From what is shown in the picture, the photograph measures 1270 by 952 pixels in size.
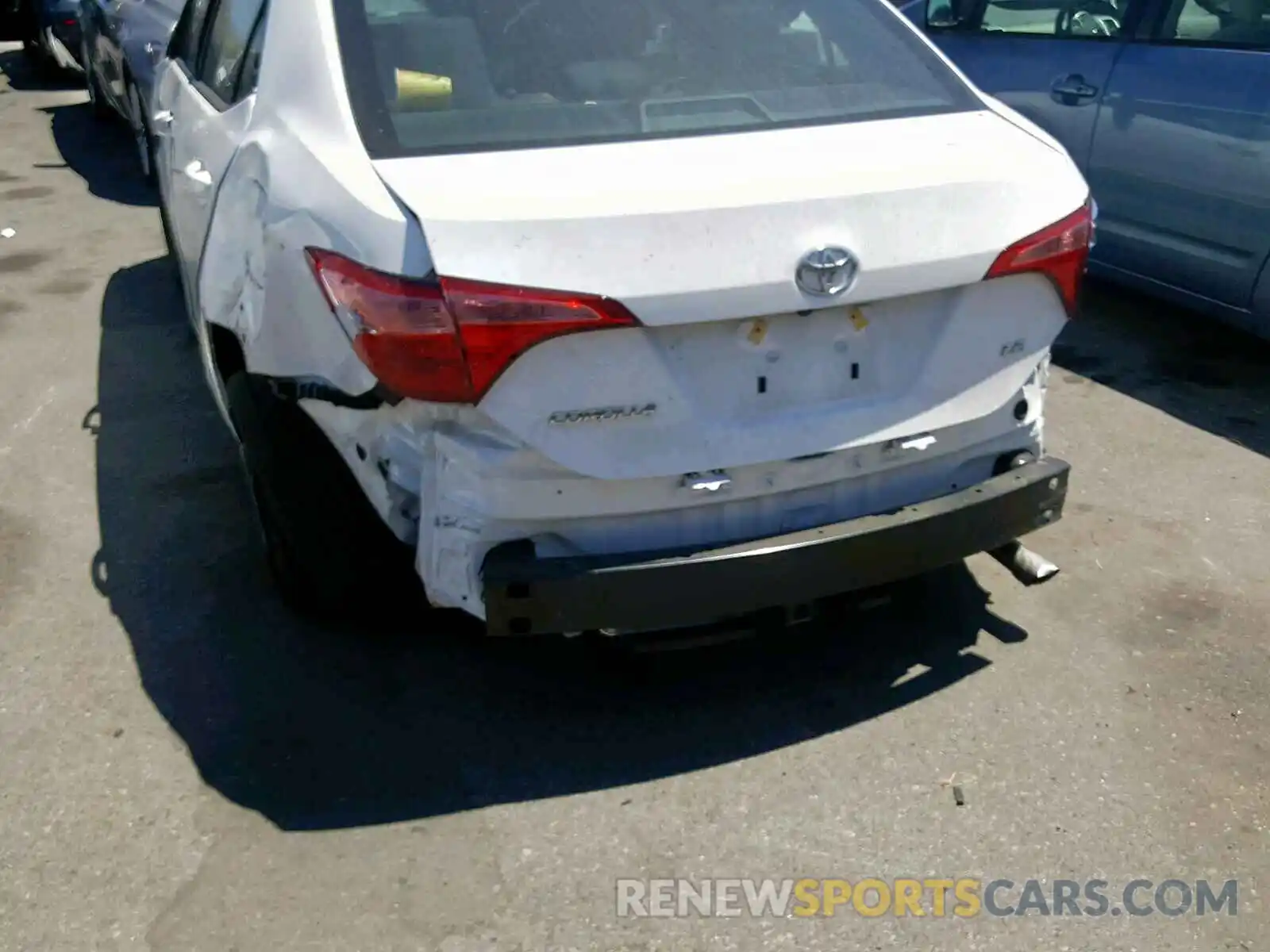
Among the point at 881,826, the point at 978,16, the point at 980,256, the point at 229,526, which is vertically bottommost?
the point at 229,526

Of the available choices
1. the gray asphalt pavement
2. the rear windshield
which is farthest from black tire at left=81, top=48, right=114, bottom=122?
the rear windshield

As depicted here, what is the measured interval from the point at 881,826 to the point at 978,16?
455cm

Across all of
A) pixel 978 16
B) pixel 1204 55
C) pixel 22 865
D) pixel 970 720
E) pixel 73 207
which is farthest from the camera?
pixel 73 207

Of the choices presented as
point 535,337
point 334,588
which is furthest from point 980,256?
point 334,588

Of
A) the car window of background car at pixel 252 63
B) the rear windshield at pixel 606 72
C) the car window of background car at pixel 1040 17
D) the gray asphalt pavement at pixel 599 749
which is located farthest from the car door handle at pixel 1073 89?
the car window of background car at pixel 252 63

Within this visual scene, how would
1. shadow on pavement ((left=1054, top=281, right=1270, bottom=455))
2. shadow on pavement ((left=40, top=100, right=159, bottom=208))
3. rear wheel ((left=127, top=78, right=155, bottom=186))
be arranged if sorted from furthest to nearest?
shadow on pavement ((left=40, top=100, right=159, bottom=208)) → rear wheel ((left=127, top=78, right=155, bottom=186)) → shadow on pavement ((left=1054, top=281, right=1270, bottom=455))

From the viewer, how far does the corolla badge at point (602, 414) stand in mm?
2633

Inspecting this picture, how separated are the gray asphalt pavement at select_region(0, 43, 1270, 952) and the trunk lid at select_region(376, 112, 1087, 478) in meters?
0.66

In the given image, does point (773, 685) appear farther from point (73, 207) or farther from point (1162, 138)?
point (73, 207)

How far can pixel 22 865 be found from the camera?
2768 millimetres

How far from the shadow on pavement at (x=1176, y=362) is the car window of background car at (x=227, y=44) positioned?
3209 mm

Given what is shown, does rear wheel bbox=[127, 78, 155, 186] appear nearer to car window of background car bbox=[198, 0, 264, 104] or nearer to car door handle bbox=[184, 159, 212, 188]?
car window of background car bbox=[198, 0, 264, 104]

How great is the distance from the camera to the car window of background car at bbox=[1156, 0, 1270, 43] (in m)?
4.98

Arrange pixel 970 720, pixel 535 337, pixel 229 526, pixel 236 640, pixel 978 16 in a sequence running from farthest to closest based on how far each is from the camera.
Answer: pixel 978 16
pixel 229 526
pixel 236 640
pixel 970 720
pixel 535 337
